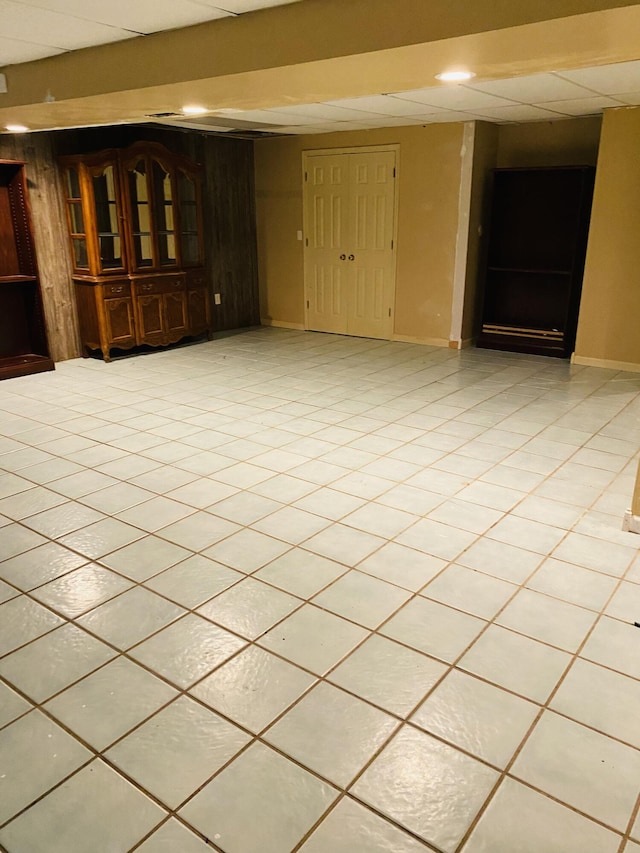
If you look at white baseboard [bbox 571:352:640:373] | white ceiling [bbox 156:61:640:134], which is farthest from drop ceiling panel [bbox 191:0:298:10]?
white baseboard [bbox 571:352:640:373]

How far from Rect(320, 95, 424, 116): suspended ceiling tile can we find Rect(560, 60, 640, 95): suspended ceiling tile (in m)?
1.36

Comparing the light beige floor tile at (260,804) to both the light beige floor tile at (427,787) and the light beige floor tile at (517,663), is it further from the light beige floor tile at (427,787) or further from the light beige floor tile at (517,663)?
the light beige floor tile at (517,663)

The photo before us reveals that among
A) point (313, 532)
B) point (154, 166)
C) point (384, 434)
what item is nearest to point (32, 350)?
point (154, 166)

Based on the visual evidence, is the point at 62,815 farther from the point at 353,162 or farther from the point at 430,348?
the point at 353,162

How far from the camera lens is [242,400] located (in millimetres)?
5156

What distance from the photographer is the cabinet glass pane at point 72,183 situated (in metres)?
6.00

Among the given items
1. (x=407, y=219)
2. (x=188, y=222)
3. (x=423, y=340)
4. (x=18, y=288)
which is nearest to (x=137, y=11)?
(x=18, y=288)

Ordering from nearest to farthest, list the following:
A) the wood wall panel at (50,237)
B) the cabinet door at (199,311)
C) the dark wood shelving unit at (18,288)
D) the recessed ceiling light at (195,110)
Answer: the recessed ceiling light at (195,110)
the dark wood shelving unit at (18,288)
the wood wall panel at (50,237)
the cabinet door at (199,311)

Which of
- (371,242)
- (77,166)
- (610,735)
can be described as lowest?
(610,735)

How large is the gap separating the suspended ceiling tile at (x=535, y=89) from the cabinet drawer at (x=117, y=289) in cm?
356

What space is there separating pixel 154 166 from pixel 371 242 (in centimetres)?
243

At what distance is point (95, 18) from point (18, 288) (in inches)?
138

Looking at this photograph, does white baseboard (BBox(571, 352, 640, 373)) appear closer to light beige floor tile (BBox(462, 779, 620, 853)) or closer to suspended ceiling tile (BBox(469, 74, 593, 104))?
suspended ceiling tile (BBox(469, 74, 593, 104))

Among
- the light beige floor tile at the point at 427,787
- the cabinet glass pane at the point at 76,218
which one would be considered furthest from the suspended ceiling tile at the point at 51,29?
the light beige floor tile at the point at 427,787
